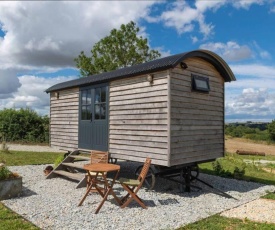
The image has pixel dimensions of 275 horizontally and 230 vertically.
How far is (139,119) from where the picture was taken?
770cm

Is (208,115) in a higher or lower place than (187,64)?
lower

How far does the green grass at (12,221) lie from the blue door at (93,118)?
3719 mm

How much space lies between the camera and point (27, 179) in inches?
347

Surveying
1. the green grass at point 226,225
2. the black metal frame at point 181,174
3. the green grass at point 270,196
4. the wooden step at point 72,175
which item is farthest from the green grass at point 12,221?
the green grass at point 270,196

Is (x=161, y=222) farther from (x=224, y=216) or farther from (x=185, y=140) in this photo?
(x=185, y=140)

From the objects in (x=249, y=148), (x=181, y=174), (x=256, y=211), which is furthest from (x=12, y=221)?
(x=249, y=148)

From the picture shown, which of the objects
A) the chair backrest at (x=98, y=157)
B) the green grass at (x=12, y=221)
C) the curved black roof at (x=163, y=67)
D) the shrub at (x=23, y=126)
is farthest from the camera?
the shrub at (x=23, y=126)

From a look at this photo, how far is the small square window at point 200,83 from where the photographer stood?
305 inches

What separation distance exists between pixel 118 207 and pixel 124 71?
3.97 meters

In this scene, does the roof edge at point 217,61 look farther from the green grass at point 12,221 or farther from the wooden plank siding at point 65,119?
the green grass at point 12,221

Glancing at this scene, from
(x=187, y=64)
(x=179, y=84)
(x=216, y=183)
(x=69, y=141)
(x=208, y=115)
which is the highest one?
(x=187, y=64)

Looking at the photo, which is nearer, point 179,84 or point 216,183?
point 179,84

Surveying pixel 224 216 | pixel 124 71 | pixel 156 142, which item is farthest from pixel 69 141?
pixel 224 216

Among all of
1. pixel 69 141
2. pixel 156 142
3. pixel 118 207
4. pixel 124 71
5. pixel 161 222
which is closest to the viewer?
pixel 161 222
